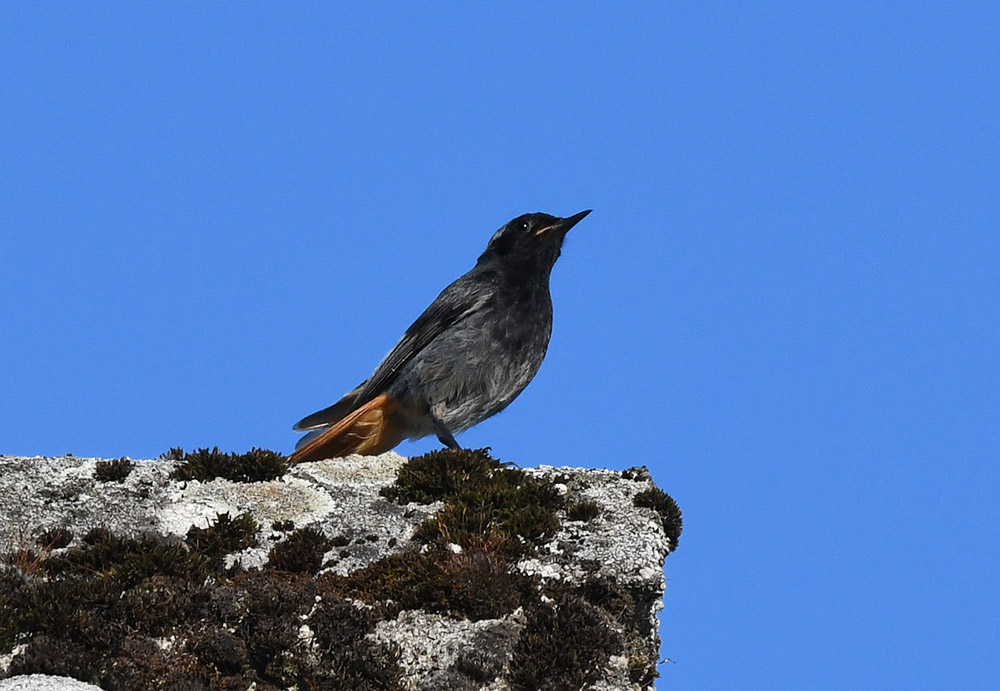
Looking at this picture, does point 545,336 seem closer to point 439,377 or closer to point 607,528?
point 439,377

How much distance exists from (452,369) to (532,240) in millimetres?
1939

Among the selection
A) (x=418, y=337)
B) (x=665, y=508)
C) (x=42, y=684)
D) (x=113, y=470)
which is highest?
(x=418, y=337)

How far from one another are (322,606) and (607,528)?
1891 millimetres

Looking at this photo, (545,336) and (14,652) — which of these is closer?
(14,652)

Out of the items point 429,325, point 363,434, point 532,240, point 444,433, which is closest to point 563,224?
point 532,240

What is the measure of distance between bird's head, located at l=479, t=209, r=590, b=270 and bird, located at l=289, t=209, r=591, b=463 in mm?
245

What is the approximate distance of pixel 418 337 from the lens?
485 inches

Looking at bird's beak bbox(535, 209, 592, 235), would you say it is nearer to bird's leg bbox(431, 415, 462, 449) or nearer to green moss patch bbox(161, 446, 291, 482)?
bird's leg bbox(431, 415, 462, 449)

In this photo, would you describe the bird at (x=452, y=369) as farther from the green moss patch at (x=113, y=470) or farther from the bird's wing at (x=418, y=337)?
the green moss patch at (x=113, y=470)

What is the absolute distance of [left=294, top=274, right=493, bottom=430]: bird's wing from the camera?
1220 centimetres

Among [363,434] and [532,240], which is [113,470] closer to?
[363,434]

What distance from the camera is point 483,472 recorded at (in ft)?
27.5

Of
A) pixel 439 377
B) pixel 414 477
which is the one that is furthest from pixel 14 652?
pixel 439 377

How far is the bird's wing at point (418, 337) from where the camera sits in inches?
480
